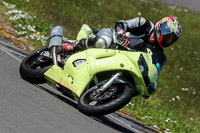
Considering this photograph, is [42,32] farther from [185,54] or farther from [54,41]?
[185,54]

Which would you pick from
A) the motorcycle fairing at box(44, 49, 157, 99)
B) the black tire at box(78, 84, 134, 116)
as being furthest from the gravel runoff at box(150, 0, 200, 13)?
the black tire at box(78, 84, 134, 116)

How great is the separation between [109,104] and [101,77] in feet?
2.89

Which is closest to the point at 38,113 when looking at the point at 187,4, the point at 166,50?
the point at 166,50

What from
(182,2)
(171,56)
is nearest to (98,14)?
(171,56)

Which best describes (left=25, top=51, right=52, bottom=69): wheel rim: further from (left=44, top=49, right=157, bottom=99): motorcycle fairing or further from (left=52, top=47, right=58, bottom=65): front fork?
(left=44, top=49, right=157, bottom=99): motorcycle fairing

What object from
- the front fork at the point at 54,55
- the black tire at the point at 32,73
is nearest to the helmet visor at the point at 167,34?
the front fork at the point at 54,55

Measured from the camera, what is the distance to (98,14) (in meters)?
16.8

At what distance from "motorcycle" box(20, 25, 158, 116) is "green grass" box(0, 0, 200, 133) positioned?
2258 mm

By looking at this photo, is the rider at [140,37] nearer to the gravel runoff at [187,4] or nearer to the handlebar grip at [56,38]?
the handlebar grip at [56,38]

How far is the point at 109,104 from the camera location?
18.4 ft

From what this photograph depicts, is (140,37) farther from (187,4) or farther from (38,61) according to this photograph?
(187,4)

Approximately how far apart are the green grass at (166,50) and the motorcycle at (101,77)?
2.26 m

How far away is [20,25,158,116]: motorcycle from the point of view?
595 cm

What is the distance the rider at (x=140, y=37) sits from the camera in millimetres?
6535
